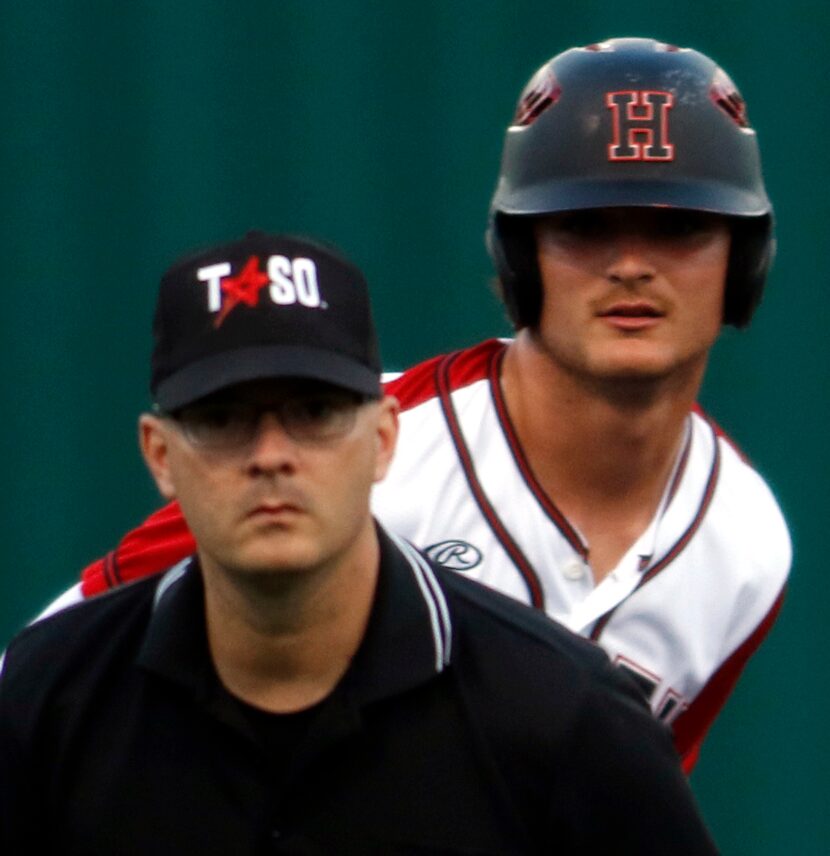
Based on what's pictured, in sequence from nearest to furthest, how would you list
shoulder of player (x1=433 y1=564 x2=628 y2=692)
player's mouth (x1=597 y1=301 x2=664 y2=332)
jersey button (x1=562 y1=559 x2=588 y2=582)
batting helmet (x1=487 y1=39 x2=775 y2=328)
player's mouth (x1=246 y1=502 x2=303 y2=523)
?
player's mouth (x1=246 y1=502 x2=303 y2=523) → shoulder of player (x1=433 y1=564 x2=628 y2=692) → player's mouth (x1=597 y1=301 x2=664 y2=332) → batting helmet (x1=487 y1=39 x2=775 y2=328) → jersey button (x1=562 y1=559 x2=588 y2=582)

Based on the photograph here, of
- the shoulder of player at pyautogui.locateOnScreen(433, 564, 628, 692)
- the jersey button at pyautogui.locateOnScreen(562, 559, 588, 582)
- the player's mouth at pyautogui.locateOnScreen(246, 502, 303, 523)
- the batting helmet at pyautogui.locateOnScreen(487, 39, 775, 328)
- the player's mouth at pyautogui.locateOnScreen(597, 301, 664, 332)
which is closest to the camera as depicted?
the player's mouth at pyautogui.locateOnScreen(246, 502, 303, 523)

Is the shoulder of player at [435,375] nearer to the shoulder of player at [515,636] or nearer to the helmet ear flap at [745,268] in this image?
the helmet ear flap at [745,268]

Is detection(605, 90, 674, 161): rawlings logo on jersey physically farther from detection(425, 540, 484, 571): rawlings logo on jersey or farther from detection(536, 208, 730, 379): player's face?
detection(425, 540, 484, 571): rawlings logo on jersey

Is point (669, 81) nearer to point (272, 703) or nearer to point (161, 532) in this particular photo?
point (161, 532)

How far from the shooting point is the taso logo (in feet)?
9.23

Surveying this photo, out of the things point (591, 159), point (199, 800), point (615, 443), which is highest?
point (591, 159)

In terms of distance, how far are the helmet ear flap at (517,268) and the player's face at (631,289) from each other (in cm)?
2

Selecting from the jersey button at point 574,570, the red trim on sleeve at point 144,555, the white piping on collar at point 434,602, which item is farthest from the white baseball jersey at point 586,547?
the white piping on collar at point 434,602

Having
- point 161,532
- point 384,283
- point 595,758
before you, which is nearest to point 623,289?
point 161,532

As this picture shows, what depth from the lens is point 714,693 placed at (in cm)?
386

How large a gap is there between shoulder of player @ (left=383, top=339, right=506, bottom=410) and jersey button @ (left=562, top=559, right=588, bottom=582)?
0.30 m

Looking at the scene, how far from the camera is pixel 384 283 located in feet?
18.5

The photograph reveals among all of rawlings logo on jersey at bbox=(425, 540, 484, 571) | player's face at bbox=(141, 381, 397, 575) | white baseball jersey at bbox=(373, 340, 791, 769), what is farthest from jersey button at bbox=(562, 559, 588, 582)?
player's face at bbox=(141, 381, 397, 575)

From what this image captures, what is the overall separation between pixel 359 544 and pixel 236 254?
0.33 meters
